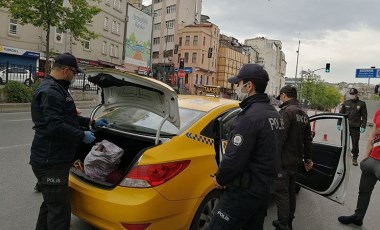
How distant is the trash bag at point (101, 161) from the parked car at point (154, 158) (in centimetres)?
10

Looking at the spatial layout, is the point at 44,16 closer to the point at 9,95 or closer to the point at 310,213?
the point at 9,95

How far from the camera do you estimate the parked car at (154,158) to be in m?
3.18

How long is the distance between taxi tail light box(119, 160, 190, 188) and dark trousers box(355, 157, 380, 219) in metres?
2.91

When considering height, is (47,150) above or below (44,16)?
below

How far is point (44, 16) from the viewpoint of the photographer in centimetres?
1698

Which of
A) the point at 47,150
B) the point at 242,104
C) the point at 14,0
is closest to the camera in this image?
the point at 242,104

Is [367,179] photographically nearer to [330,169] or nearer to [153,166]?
[330,169]

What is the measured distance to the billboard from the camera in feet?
166

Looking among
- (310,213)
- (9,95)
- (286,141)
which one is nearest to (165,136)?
(286,141)

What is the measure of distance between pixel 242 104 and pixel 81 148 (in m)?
2.30

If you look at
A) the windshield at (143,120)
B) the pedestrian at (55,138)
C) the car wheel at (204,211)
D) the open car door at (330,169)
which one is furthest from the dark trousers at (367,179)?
the pedestrian at (55,138)

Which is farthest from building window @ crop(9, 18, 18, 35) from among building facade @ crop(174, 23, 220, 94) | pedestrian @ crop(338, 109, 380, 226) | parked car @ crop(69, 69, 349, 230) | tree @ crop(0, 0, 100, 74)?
building facade @ crop(174, 23, 220, 94)

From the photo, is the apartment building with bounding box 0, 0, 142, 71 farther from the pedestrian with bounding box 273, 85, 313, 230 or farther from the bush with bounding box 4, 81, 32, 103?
the pedestrian with bounding box 273, 85, 313, 230

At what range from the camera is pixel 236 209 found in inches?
110
